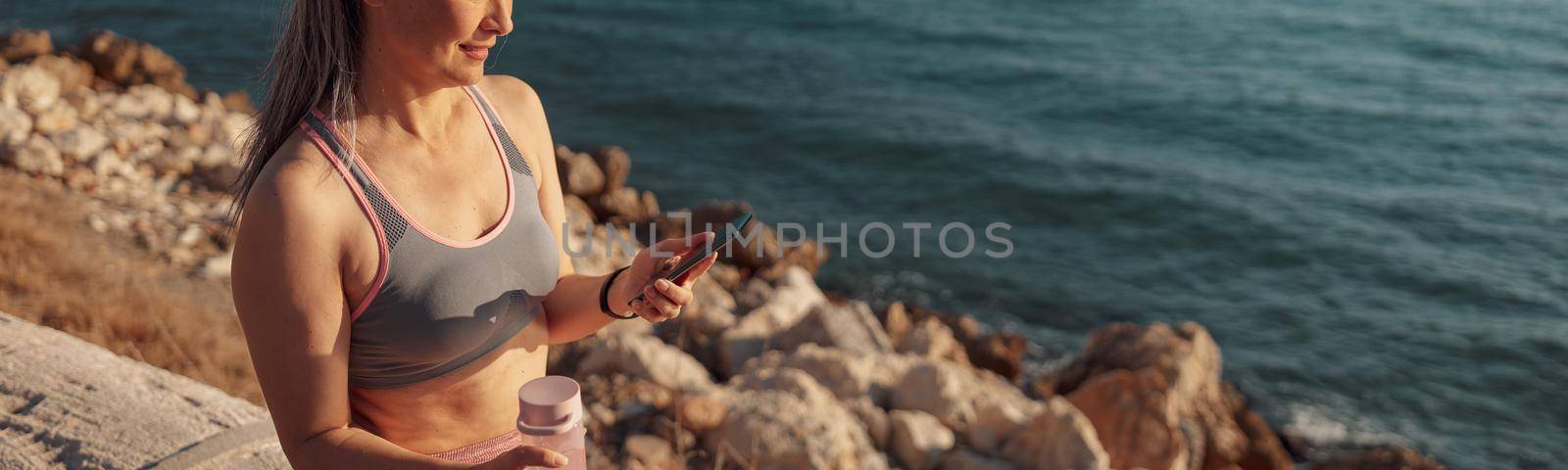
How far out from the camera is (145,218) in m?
7.27

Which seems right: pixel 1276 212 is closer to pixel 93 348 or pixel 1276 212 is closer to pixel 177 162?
pixel 177 162

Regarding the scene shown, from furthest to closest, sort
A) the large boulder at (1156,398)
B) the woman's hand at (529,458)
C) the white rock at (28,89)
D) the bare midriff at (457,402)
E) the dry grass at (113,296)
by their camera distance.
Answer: the white rock at (28,89), the large boulder at (1156,398), the dry grass at (113,296), the bare midriff at (457,402), the woman's hand at (529,458)

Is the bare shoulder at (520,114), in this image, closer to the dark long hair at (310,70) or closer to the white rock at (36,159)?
the dark long hair at (310,70)

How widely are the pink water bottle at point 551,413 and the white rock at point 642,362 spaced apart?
154 inches

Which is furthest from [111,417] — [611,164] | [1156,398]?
[611,164]

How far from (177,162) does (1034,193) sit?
8683 mm

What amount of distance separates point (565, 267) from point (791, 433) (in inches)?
109

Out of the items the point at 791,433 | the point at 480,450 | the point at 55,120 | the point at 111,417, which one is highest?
the point at 480,450

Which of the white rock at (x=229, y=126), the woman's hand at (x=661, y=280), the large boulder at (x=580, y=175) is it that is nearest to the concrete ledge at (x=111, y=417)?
the woman's hand at (x=661, y=280)

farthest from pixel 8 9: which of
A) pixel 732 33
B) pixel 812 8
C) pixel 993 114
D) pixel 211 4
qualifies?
pixel 993 114

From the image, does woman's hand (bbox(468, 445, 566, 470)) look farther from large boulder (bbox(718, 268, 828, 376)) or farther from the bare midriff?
large boulder (bbox(718, 268, 828, 376))

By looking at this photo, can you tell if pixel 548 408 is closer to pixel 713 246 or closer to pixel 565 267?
pixel 713 246

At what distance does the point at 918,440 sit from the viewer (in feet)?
18.1

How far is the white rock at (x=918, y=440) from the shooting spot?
18.1 ft
